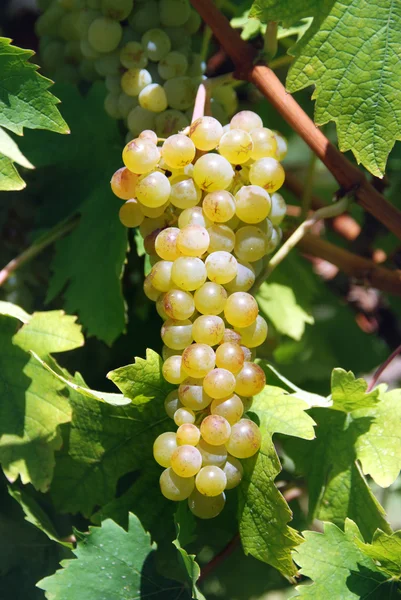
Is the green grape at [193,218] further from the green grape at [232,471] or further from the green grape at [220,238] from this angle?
the green grape at [232,471]

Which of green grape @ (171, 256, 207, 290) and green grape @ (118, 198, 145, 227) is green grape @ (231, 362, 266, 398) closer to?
green grape @ (171, 256, 207, 290)

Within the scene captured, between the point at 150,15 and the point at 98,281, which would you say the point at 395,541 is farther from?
the point at 150,15

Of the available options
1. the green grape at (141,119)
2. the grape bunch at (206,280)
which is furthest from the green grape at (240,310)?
the green grape at (141,119)

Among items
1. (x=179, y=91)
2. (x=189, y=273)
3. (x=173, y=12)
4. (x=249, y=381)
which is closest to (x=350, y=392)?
(x=249, y=381)

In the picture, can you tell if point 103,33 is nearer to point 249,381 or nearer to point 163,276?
point 163,276

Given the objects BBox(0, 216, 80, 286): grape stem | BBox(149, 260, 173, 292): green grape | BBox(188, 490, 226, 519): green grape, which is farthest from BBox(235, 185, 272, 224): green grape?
BBox(0, 216, 80, 286): grape stem

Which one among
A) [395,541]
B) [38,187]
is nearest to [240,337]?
[395,541]

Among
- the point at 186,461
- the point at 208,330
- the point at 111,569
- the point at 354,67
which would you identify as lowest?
the point at 111,569
